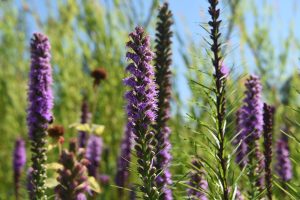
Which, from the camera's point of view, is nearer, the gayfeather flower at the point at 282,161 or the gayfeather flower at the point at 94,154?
the gayfeather flower at the point at 282,161

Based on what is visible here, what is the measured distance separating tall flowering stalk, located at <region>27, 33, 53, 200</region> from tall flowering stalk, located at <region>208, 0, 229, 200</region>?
1.50 meters

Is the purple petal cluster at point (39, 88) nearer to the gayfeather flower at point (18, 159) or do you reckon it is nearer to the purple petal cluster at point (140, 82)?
the purple petal cluster at point (140, 82)

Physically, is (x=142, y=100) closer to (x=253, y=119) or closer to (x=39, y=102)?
(x=253, y=119)

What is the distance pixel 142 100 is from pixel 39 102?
1.46 m

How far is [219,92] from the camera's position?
6.74ft

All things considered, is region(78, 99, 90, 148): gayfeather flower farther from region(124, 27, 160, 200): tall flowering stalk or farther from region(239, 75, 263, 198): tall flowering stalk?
region(124, 27, 160, 200): tall flowering stalk

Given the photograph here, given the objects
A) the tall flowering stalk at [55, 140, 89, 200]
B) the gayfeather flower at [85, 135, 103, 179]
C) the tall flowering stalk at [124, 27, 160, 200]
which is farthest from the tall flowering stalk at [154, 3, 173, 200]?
the gayfeather flower at [85, 135, 103, 179]

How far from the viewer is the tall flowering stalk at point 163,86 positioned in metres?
3.07

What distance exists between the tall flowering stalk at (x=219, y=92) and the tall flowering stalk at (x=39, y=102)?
1498 mm

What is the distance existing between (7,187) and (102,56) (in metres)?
2.40

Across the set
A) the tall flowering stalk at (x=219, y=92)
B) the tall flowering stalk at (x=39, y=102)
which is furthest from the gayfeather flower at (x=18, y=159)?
the tall flowering stalk at (x=219, y=92)

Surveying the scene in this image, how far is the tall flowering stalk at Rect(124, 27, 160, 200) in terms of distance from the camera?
2072mm

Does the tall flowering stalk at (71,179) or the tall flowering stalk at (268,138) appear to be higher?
the tall flowering stalk at (268,138)

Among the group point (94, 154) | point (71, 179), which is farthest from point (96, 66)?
point (71, 179)
